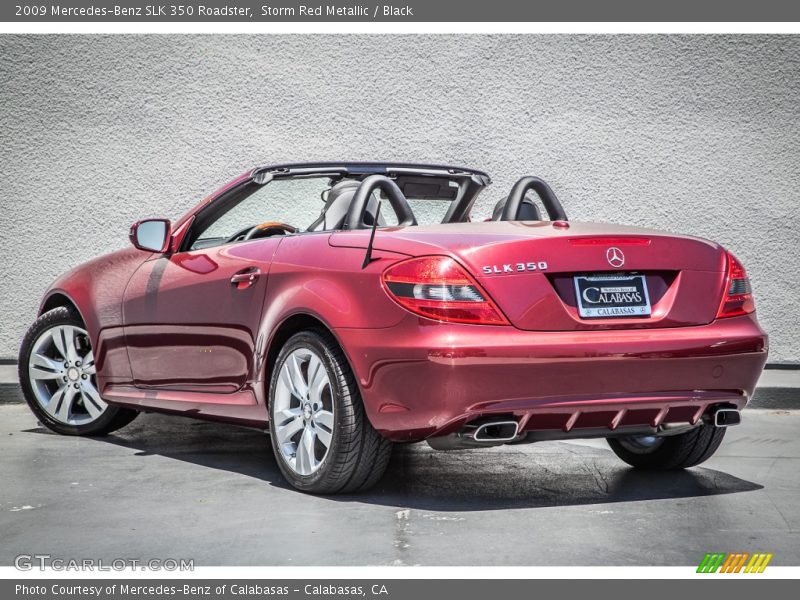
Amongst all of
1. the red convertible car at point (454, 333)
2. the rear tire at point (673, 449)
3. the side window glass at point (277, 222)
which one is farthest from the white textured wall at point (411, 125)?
the rear tire at point (673, 449)

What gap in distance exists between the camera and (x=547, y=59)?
9.96m

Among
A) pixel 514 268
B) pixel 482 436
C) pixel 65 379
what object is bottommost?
pixel 65 379

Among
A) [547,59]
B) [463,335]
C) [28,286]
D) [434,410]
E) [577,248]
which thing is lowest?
[28,286]

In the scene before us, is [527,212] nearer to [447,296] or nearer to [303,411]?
[447,296]

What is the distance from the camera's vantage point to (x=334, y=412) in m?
5.02

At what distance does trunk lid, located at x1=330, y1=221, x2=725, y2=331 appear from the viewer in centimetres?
474

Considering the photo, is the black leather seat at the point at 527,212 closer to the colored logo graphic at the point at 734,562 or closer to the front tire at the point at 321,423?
the front tire at the point at 321,423

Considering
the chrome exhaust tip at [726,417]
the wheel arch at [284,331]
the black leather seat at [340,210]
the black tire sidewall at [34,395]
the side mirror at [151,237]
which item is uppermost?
the black leather seat at [340,210]

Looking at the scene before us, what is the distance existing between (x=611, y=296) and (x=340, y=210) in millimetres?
1455

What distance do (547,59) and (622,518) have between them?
Result: 5861mm

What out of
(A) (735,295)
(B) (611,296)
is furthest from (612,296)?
(A) (735,295)

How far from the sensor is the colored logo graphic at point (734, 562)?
404 centimetres

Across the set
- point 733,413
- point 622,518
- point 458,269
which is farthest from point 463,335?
point 733,413

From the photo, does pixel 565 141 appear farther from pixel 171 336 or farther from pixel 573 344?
pixel 573 344
